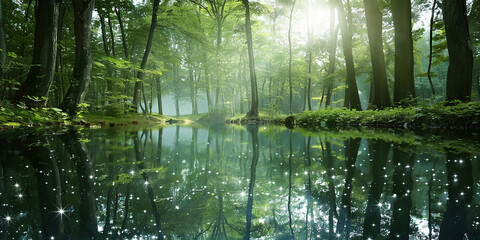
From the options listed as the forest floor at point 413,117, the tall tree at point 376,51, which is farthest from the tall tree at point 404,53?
the forest floor at point 413,117

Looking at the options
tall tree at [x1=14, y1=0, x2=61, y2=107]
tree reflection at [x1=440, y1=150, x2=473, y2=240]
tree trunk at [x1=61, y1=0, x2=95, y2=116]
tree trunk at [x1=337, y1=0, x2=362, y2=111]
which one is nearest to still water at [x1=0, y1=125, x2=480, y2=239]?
tree reflection at [x1=440, y1=150, x2=473, y2=240]

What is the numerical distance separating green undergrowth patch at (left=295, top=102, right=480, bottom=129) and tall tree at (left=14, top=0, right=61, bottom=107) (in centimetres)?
989

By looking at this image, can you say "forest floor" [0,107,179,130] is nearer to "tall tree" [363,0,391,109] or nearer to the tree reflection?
the tree reflection

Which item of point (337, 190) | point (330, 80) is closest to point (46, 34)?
point (337, 190)

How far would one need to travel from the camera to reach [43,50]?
6586 millimetres

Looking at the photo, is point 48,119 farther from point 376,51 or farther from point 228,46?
point 228,46

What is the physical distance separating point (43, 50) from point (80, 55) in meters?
1.17

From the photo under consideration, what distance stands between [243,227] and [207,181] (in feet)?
2.87

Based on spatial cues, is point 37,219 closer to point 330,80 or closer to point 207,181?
point 207,181

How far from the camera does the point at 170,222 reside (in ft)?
3.94

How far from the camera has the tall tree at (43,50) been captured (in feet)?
21.1

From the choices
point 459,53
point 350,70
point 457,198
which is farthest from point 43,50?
point 459,53

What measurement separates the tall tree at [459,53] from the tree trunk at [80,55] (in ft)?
36.1

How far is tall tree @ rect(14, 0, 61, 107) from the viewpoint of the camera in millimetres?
6438
